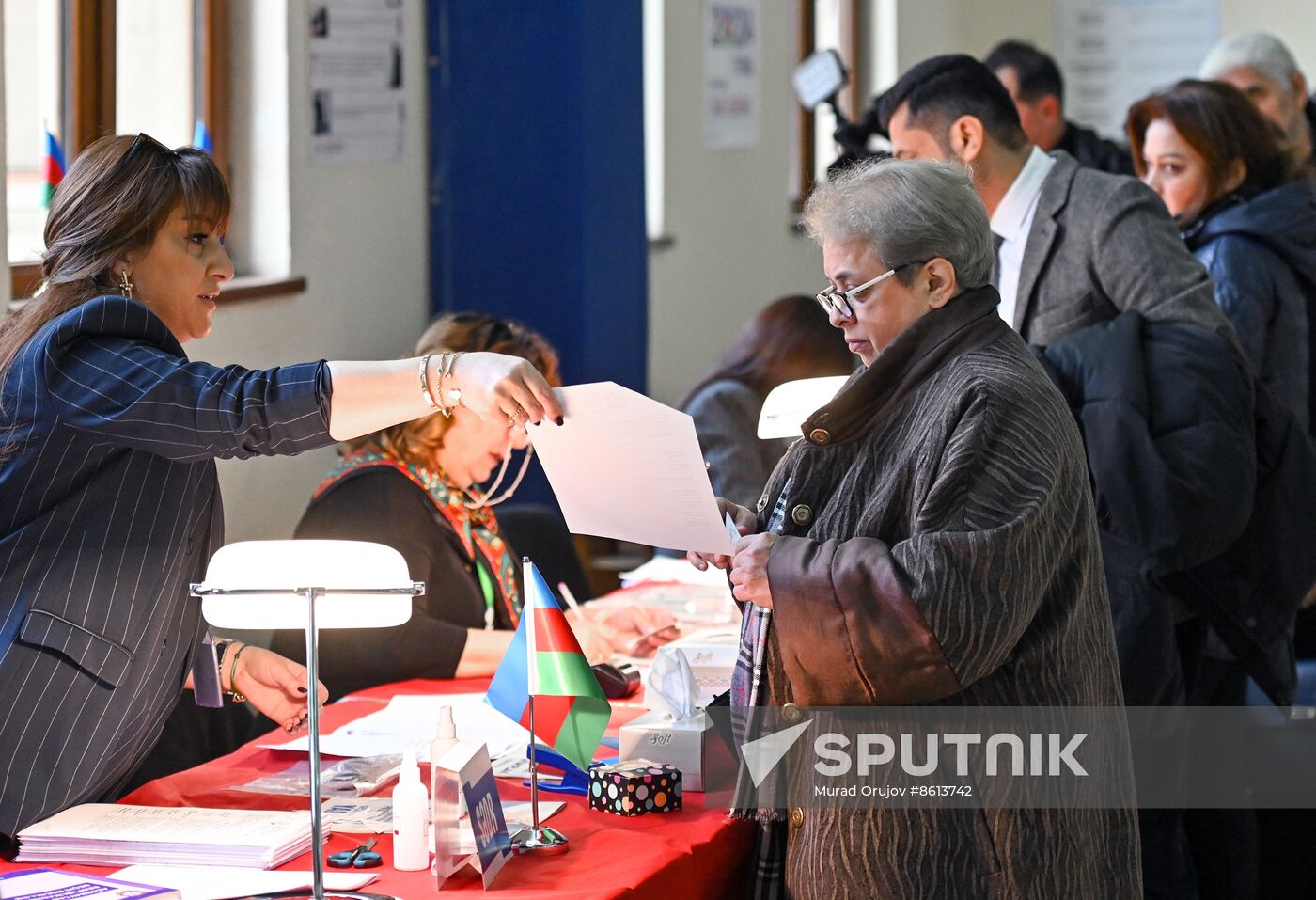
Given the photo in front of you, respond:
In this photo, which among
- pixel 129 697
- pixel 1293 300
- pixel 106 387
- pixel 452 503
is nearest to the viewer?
pixel 106 387

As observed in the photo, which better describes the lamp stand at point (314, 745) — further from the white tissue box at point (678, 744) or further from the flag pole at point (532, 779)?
the white tissue box at point (678, 744)

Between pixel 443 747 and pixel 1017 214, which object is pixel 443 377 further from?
pixel 1017 214

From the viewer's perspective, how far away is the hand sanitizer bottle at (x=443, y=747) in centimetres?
185

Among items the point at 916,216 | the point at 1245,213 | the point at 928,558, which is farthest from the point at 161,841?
the point at 1245,213

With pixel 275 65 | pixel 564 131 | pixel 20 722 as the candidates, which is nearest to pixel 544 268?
pixel 564 131

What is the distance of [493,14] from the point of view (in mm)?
4914

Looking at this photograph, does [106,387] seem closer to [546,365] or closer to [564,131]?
[546,365]

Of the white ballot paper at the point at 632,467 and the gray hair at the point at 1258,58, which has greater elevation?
the gray hair at the point at 1258,58

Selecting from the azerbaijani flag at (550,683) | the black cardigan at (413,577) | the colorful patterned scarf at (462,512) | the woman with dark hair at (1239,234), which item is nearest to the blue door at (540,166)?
the colorful patterned scarf at (462,512)

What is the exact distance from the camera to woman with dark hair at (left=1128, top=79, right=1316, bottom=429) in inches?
152

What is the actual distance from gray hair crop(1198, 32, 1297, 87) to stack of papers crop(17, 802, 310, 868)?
4549 millimetres

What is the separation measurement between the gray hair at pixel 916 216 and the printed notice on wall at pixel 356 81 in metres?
2.48

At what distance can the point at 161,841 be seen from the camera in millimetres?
1945

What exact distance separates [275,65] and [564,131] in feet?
4.06
